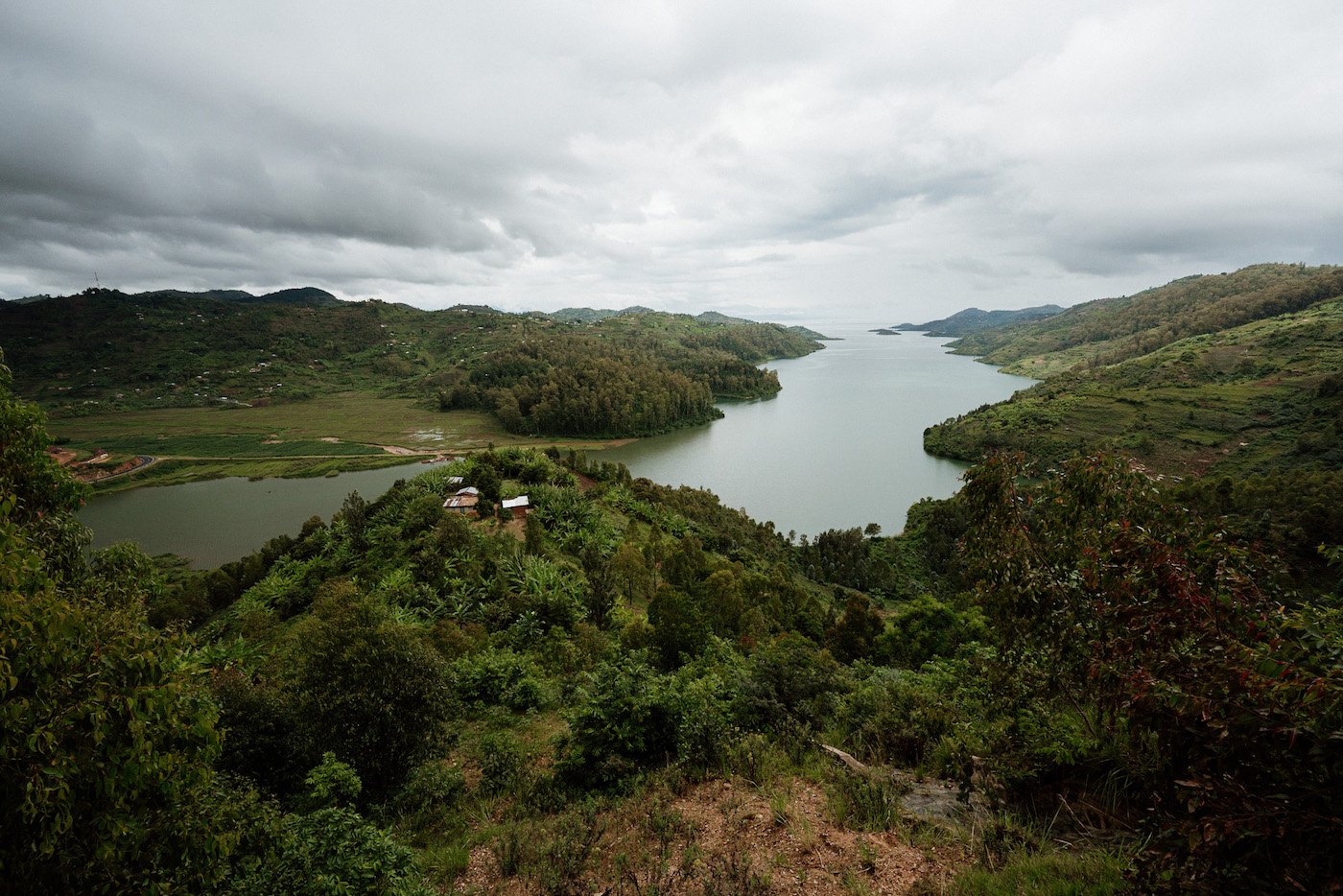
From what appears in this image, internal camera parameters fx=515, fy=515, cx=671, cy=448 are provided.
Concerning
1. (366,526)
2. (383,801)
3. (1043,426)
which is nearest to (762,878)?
(383,801)

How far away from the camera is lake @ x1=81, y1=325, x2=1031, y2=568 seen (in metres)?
46.1

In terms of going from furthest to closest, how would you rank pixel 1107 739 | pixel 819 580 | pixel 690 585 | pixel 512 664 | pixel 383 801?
pixel 819 580 → pixel 690 585 → pixel 512 664 → pixel 383 801 → pixel 1107 739

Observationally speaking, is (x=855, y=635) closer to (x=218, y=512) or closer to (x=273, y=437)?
(x=218, y=512)

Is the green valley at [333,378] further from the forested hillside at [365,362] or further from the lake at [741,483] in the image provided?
the lake at [741,483]

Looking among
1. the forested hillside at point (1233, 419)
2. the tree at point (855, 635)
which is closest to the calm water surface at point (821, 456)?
the forested hillside at point (1233, 419)

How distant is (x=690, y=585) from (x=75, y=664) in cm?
2178

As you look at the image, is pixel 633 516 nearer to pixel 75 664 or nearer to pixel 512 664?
pixel 512 664

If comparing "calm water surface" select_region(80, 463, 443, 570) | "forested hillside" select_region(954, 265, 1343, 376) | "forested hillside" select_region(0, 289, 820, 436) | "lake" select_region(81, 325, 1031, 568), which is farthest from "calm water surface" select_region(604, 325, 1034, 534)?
"forested hillside" select_region(954, 265, 1343, 376)

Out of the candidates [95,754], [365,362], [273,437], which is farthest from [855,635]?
[365,362]

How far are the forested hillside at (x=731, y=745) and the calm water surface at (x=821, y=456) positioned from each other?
37.1 m

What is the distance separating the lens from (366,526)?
26.3m

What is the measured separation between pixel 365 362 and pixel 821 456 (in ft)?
426

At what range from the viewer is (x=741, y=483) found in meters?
56.1

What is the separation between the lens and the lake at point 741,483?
4609 cm
